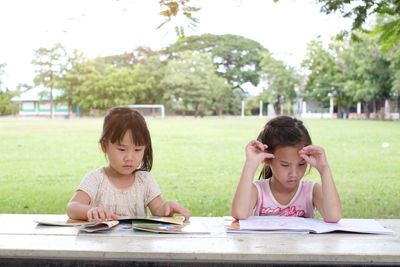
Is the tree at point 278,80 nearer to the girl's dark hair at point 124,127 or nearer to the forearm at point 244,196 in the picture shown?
the girl's dark hair at point 124,127

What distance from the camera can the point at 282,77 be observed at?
2912 centimetres

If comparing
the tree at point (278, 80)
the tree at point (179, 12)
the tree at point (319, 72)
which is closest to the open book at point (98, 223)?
the tree at point (179, 12)

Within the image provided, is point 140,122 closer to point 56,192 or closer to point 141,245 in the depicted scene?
point 141,245

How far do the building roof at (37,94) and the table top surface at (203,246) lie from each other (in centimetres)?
2241

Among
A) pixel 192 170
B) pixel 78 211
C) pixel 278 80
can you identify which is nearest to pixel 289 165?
pixel 78 211

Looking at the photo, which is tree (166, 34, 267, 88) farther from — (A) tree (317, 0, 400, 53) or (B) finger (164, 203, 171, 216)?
(B) finger (164, 203, 171, 216)

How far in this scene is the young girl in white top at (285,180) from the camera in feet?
7.43

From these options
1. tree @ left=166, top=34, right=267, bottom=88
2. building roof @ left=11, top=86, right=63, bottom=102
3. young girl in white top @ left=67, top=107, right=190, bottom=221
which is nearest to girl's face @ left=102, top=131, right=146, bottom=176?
young girl in white top @ left=67, top=107, right=190, bottom=221

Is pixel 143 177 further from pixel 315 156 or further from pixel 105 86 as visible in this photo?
A: pixel 105 86

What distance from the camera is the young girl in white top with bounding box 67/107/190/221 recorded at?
2.39 metres

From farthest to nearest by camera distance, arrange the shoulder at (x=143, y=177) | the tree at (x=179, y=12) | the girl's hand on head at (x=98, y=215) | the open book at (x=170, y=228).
Answer: the tree at (x=179, y=12)
the shoulder at (x=143, y=177)
the girl's hand on head at (x=98, y=215)
the open book at (x=170, y=228)

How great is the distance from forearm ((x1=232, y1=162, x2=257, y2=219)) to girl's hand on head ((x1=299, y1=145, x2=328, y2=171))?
0.20 meters

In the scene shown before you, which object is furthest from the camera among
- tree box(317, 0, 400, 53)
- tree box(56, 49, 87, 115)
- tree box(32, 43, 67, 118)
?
tree box(56, 49, 87, 115)

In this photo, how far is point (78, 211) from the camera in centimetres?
224
